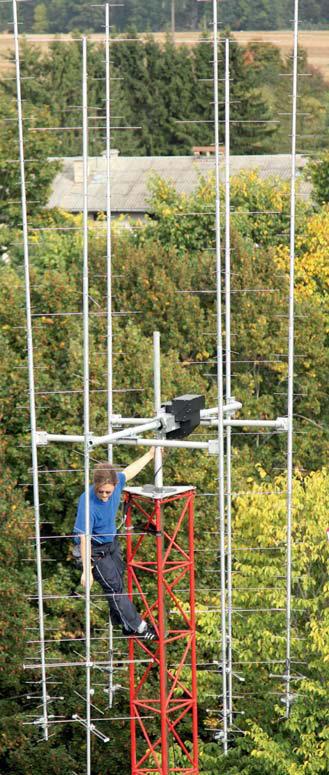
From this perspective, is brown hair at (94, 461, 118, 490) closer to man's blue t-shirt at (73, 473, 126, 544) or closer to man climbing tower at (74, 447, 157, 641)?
man climbing tower at (74, 447, 157, 641)

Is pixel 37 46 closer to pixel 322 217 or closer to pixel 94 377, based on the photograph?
pixel 322 217

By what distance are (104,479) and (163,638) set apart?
115 inches

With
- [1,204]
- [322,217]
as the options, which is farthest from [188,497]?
[1,204]

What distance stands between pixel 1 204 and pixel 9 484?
102ft

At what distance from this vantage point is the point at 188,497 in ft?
84.9

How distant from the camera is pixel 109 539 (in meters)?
25.8

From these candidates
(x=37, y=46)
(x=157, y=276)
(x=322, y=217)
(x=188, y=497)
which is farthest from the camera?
(x=37, y=46)

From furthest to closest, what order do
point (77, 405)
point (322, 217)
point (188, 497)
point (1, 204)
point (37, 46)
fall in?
point (37, 46)
point (1, 204)
point (322, 217)
point (77, 405)
point (188, 497)

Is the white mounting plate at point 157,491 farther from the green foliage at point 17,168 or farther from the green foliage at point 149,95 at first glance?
the green foliage at point 149,95

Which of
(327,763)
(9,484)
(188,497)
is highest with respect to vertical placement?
(188,497)

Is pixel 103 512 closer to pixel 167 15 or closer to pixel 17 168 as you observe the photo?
pixel 17 168

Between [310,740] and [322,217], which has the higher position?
[322,217]

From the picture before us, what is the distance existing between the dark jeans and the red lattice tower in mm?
209

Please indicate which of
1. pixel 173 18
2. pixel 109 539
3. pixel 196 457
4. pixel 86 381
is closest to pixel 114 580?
pixel 109 539
